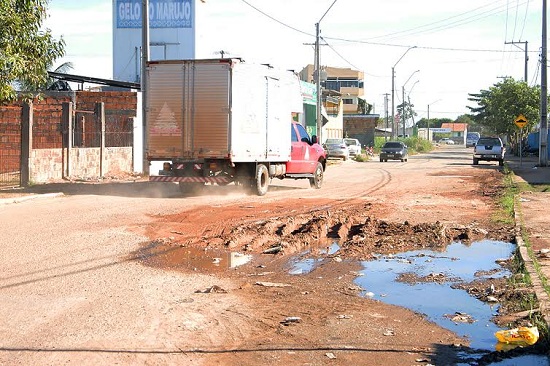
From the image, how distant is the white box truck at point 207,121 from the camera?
778 inches

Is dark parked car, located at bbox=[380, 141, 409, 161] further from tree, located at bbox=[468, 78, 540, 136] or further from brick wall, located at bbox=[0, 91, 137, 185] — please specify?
brick wall, located at bbox=[0, 91, 137, 185]

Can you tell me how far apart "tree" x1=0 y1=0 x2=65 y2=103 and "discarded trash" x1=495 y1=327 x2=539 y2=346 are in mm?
12761

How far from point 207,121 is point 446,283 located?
1142cm

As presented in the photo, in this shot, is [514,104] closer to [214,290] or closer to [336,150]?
[336,150]

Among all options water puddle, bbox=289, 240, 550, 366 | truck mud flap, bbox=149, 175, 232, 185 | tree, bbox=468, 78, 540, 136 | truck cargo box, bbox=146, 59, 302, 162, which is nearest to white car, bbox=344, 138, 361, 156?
tree, bbox=468, 78, 540, 136

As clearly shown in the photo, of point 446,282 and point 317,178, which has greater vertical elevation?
point 317,178

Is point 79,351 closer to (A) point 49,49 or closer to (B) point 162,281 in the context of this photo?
(B) point 162,281

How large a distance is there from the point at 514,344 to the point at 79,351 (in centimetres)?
363

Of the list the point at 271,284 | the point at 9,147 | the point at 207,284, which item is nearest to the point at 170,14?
the point at 9,147

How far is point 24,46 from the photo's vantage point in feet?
56.4

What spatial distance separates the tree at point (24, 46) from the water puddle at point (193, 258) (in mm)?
7168

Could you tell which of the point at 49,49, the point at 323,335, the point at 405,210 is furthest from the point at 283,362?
the point at 49,49

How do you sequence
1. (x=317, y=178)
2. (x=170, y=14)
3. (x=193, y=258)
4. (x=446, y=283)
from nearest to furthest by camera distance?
(x=446, y=283) < (x=193, y=258) < (x=317, y=178) < (x=170, y=14)

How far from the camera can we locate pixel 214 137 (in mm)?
19922
